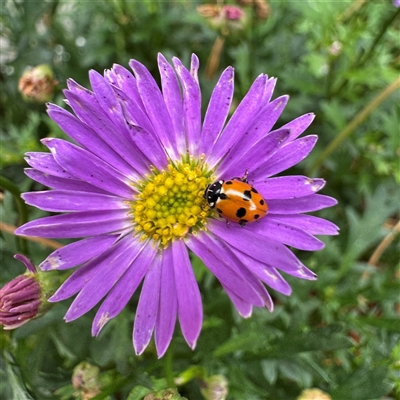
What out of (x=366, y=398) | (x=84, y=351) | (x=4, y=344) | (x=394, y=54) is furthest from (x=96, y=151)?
(x=394, y=54)

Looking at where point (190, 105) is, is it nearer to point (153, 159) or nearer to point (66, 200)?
point (153, 159)

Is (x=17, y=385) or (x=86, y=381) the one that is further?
(x=86, y=381)

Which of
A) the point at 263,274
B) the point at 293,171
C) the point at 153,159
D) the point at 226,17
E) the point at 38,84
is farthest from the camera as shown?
the point at 293,171

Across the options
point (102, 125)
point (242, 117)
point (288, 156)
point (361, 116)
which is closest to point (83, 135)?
point (102, 125)

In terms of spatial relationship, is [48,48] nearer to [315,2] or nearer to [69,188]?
[315,2]

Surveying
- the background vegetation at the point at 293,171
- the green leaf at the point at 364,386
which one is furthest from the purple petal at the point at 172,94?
the green leaf at the point at 364,386

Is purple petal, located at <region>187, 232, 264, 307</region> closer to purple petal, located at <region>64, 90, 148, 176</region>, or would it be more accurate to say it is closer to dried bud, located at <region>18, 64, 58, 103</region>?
purple petal, located at <region>64, 90, 148, 176</region>

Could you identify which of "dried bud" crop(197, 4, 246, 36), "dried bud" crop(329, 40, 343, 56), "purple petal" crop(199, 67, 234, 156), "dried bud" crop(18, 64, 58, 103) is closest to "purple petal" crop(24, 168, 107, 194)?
"purple petal" crop(199, 67, 234, 156)

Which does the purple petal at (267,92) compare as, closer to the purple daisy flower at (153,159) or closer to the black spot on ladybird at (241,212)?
the purple daisy flower at (153,159)
